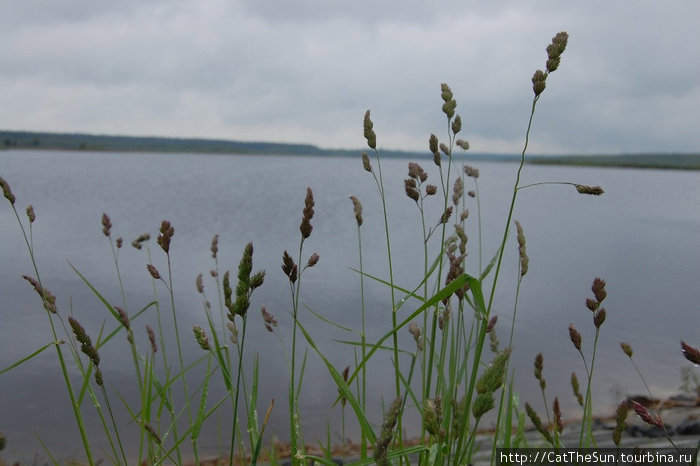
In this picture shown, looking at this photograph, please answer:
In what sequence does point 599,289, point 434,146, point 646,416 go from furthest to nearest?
point 434,146 → point 599,289 → point 646,416

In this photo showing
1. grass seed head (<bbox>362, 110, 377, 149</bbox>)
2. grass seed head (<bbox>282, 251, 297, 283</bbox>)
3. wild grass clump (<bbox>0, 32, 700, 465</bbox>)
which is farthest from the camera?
grass seed head (<bbox>362, 110, 377, 149</bbox>)

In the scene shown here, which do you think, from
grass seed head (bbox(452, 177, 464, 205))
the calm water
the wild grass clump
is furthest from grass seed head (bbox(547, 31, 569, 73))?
the calm water

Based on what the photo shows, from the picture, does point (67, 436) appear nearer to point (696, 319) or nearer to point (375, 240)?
point (696, 319)

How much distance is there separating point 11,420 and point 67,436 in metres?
0.52

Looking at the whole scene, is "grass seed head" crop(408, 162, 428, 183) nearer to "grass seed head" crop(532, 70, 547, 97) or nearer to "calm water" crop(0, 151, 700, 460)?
"grass seed head" crop(532, 70, 547, 97)

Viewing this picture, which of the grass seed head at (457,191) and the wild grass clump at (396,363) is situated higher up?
the grass seed head at (457,191)

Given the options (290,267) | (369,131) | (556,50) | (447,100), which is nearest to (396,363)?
(290,267)

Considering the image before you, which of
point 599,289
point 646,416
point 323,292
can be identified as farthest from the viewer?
point 323,292

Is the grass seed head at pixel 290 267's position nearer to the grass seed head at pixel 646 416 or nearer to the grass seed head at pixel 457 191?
the grass seed head at pixel 646 416

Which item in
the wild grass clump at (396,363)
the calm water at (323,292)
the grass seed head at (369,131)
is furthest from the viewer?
the calm water at (323,292)

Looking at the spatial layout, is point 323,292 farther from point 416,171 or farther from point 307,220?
point 307,220

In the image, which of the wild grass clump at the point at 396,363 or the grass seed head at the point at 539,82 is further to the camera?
the grass seed head at the point at 539,82

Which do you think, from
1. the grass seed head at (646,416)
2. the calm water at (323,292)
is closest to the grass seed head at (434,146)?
the grass seed head at (646,416)

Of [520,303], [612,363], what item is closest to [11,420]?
[612,363]
